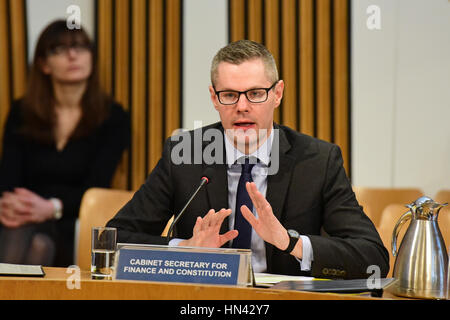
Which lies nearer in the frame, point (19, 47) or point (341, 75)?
point (341, 75)

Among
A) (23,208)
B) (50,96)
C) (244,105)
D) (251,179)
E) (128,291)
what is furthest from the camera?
(50,96)

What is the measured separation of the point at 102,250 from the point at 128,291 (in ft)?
1.04

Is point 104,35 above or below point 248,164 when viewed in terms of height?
above

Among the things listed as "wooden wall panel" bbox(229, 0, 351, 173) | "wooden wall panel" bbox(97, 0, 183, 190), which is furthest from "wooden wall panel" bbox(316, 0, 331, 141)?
"wooden wall panel" bbox(97, 0, 183, 190)

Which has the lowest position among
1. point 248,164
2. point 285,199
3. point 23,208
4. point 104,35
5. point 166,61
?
point 23,208

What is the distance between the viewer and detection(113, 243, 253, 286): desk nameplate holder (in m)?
1.49

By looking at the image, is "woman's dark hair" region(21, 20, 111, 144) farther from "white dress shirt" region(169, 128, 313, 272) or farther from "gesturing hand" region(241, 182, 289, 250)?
"gesturing hand" region(241, 182, 289, 250)

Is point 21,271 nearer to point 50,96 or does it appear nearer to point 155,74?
point 50,96

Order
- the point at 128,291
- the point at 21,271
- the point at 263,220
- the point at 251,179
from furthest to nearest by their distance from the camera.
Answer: the point at 251,179
the point at 263,220
the point at 21,271
the point at 128,291

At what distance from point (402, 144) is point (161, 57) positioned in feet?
5.83

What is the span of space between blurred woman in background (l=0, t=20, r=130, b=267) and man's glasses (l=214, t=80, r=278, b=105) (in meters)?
2.26

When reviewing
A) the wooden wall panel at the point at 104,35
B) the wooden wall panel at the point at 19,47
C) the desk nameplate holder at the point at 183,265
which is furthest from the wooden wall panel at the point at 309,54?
the desk nameplate holder at the point at 183,265

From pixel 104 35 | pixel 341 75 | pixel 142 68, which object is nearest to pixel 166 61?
pixel 142 68

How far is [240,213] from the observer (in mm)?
2232
